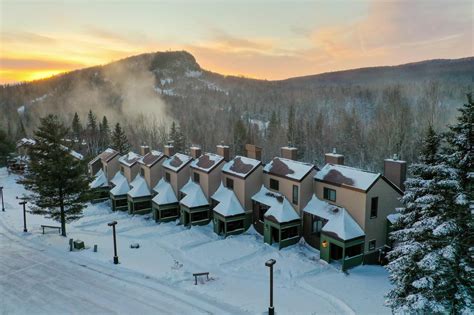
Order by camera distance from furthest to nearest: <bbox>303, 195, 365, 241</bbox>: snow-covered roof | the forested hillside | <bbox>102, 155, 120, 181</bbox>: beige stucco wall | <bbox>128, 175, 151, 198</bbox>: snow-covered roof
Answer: the forested hillside → <bbox>102, 155, 120, 181</bbox>: beige stucco wall → <bbox>128, 175, 151, 198</bbox>: snow-covered roof → <bbox>303, 195, 365, 241</bbox>: snow-covered roof

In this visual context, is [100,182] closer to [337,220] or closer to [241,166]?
[241,166]

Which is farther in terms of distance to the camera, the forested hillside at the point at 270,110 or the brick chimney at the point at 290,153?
the forested hillside at the point at 270,110

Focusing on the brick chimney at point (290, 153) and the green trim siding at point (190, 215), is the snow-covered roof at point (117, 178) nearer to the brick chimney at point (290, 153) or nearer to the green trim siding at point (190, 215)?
the green trim siding at point (190, 215)

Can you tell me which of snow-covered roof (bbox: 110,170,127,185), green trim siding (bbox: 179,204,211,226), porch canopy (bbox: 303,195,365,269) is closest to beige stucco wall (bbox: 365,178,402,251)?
porch canopy (bbox: 303,195,365,269)

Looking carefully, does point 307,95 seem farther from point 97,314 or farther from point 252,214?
point 97,314

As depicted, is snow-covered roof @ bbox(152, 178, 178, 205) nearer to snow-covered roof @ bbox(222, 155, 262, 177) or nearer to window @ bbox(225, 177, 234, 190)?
window @ bbox(225, 177, 234, 190)

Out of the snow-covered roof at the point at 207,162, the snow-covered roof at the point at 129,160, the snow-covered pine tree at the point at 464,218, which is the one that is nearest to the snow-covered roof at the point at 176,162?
the snow-covered roof at the point at 207,162
